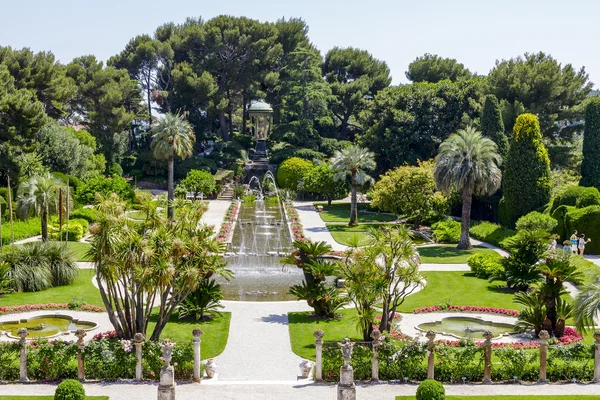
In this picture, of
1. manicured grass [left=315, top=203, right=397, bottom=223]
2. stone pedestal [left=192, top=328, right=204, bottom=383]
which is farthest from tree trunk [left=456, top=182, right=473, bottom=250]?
stone pedestal [left=192, top=328, right=204, bottom=383]

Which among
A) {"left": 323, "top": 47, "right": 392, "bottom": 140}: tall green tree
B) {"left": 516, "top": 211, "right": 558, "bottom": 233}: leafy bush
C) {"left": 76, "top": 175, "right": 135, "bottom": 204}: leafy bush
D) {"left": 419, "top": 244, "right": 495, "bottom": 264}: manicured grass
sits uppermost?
{"left": 323, "top": 47, "right": 392, "bottom": 140}: tall green tree

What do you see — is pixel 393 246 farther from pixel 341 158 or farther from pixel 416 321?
pixel 341 158

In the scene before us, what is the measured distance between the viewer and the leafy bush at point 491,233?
39.8 meters

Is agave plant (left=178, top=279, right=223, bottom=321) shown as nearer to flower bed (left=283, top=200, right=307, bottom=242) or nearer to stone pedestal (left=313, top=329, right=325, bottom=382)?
stone pedestal (left=313, top=329, right=325, bottom=382)

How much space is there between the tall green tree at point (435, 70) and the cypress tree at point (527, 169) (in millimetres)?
35848

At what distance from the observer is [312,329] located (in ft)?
77.0

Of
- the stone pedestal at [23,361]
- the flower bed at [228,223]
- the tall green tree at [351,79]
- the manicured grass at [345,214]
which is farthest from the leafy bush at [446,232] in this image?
the tall green tree at [351,79]

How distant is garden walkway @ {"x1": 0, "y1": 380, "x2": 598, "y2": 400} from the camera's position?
17344 mm

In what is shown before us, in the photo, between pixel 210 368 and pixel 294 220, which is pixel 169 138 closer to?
pixel 294 220

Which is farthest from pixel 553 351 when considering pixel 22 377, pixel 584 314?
pixel 22 377

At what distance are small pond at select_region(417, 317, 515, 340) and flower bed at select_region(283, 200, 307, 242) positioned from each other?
12796 mm

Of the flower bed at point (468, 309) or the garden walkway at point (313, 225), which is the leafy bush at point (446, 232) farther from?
the flower bed at point (468, 309)

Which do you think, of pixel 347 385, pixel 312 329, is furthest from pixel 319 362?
pixel 312 329

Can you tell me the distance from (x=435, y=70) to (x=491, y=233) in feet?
132
